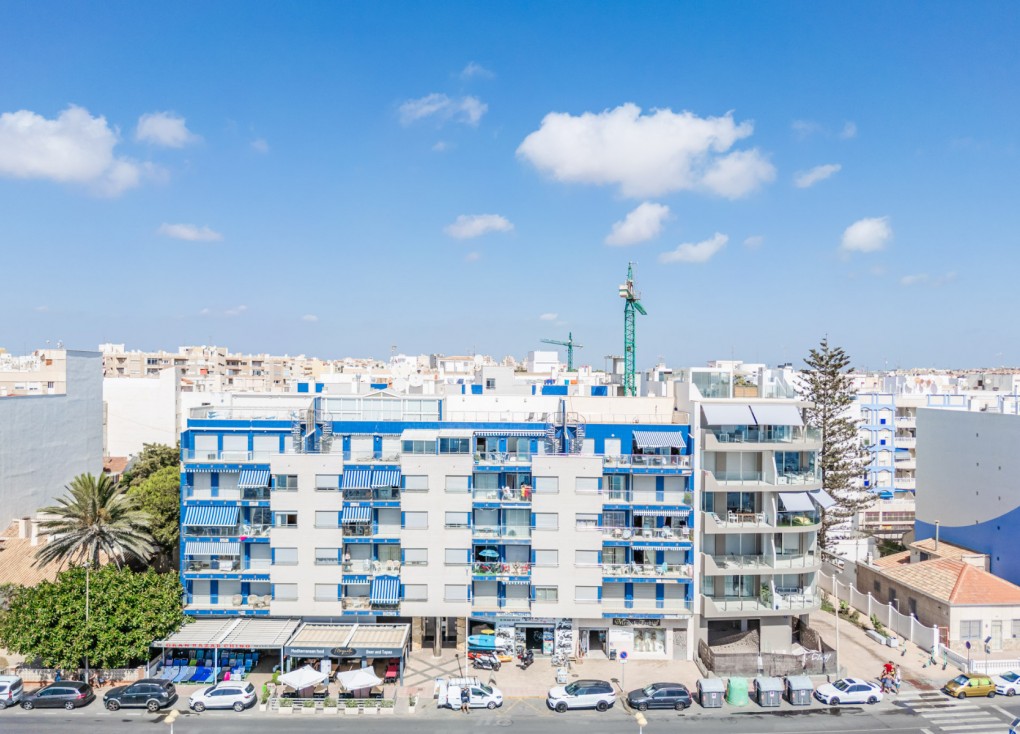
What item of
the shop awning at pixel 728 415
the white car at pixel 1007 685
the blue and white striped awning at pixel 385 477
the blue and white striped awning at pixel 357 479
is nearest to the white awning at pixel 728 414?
the shop awning at pixel 728 415

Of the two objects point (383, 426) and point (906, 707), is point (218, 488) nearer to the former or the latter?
point (383, 426)

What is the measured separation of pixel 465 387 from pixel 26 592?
108ft

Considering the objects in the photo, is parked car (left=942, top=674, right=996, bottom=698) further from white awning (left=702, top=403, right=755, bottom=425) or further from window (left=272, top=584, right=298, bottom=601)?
window (left=272, top=584, right=298, bottom=601)

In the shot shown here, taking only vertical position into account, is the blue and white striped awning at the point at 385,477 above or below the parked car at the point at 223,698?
above

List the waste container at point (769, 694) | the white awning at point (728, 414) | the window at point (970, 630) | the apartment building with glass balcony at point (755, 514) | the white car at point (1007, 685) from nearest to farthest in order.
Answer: the waste container at point (769, 694) < the white car at point (1007, 685) < the white awning at point (728, 414) < the apartment building with glass balcony at point (755, 514) < the window at point (970, 630)

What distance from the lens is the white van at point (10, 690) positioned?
39.3 metres

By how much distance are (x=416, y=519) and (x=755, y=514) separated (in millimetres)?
22682

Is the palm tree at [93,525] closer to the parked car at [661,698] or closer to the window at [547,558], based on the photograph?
the window at [547,558]

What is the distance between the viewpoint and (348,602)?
1775 inches

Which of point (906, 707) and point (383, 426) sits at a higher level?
point (383, 426)

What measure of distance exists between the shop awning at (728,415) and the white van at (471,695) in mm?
→ 21637

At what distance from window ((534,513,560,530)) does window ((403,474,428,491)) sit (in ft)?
25.3

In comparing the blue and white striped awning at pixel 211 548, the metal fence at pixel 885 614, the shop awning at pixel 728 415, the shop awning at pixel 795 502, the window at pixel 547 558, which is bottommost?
the metal fence at pixel 885 614

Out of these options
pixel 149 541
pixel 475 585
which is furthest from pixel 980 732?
pixel 149 541
